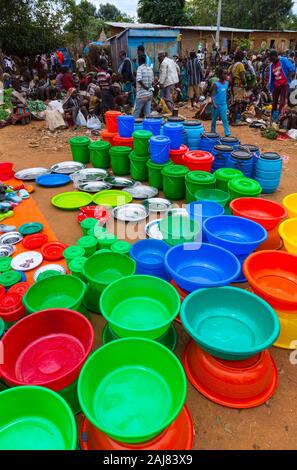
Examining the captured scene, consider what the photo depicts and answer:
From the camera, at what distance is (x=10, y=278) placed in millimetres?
2691

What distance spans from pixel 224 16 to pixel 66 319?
33727 mm

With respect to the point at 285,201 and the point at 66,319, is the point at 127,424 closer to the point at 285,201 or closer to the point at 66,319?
the point at 66,319

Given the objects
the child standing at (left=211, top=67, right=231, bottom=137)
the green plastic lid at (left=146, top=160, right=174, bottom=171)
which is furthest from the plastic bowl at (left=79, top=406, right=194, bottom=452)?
the child standing at (left=211, top=67, right=231, bottom=137)

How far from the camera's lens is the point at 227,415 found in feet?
5.99

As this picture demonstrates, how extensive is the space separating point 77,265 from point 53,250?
0.70m

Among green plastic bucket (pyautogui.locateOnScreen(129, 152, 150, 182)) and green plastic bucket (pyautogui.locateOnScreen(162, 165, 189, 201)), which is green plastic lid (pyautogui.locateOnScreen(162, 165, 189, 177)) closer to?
green plastic bucket (pyautogui.locateOnScreen(162, 165, 189, 201))

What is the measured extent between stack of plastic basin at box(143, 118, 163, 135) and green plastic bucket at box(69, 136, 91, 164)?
50.1 inches

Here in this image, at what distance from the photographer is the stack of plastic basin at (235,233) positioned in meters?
2.54

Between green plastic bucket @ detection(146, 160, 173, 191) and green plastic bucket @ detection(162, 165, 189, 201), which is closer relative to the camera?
green plastic bucket @ detection(162, 165, 189, 201)

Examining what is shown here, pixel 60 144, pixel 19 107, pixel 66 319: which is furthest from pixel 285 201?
pixel 19 107

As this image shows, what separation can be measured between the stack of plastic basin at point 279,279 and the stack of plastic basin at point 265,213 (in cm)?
59

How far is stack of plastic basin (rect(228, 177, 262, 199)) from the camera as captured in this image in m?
3.37

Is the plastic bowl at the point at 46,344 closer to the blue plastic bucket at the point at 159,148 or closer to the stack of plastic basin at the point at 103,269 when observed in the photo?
the stack of plastic basin at the point at 103,269

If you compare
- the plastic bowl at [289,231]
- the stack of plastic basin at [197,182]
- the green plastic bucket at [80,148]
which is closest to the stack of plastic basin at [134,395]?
the plastic bowl at [289,231]
